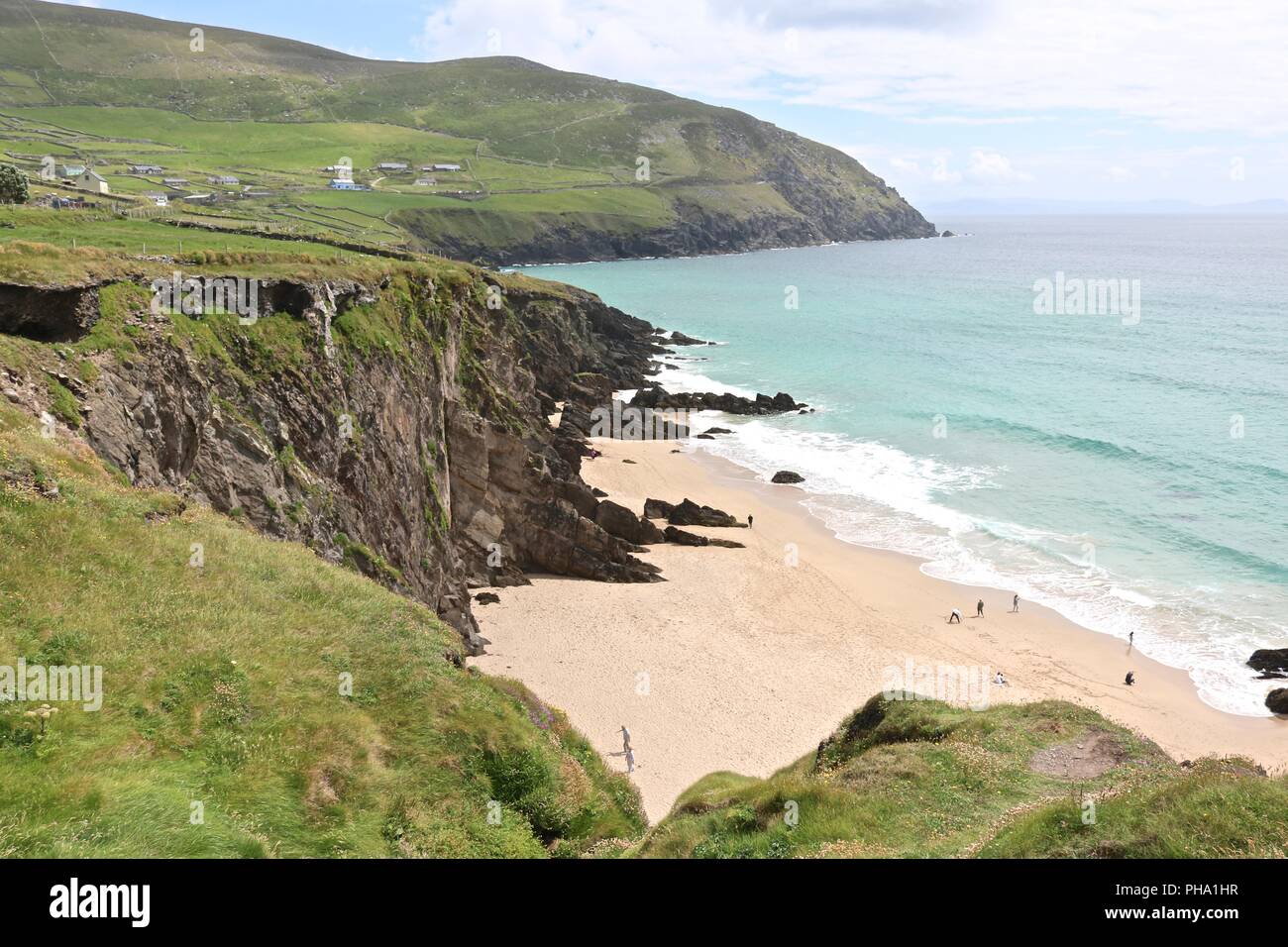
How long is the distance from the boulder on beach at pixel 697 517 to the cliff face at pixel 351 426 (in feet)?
23.7

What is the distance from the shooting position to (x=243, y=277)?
1255 inches

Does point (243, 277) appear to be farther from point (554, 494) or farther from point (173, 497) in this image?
point (554, 494)

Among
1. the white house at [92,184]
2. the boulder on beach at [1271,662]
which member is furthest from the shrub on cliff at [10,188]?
the boulder on beach at [1271,662]

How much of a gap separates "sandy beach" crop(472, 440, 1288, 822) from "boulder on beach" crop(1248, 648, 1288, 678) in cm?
350

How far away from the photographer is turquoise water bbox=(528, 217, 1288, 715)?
148 feet

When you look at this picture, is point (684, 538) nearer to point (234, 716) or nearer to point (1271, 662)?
point (1271, 662)

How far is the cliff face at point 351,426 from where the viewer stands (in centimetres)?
2384

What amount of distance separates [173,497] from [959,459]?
60.1 metres

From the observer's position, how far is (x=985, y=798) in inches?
608

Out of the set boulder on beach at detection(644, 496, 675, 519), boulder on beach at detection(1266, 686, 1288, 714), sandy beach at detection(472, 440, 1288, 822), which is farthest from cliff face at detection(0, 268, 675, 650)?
boulder on beach at detection(1266, 686, 1288, 714)

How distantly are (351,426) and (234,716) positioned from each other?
19815 mm

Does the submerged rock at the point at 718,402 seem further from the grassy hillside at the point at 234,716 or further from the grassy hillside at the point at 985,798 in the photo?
the grassy hillside at the point at 234,716
